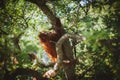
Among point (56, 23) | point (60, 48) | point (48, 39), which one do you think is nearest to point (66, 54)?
point (48, 39)

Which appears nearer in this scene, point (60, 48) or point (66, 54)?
point (60, 48)

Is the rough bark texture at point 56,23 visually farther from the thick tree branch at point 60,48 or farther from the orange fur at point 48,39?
the orange fur at point 48,39

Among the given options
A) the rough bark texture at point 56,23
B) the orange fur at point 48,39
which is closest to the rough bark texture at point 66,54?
the rough bark texture at point 56,23

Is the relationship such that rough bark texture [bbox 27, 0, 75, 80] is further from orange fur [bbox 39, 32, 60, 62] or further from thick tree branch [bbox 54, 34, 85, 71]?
orange fur [bbox 39, 32, 60, 62]

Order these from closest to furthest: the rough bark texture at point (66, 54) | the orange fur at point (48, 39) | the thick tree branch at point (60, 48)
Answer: the thick tree branch at point (60, 48)
the rough bark texture at point (66, 54)
the orange fur at point (48, 39)

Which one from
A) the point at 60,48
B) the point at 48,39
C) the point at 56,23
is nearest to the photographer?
the point at 60,48

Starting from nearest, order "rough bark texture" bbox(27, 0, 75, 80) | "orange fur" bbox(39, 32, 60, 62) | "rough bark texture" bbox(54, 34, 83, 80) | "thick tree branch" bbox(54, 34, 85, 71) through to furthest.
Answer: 1. "thick tree branch" bbox(54, 34, 85, 71)
2. "rough bark texture" bbox(54, 34, 83, 80)
3. "rough bark texture" bbox(27, 0, 75, 80)
4. "orange fur" bbox(39, 32, 60, 62)

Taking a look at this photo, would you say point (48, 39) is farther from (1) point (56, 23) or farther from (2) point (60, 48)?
(2) point (60, 48)

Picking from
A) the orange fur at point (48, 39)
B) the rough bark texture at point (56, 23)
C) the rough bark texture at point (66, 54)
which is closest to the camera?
the rough bark texture at point (66, 54)

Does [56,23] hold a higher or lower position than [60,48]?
higher

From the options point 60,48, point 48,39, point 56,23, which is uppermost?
point 56,23

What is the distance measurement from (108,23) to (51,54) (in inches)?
109

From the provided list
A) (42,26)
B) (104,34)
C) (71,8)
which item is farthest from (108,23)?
(42,26)

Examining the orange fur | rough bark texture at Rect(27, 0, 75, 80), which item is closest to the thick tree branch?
rough bark texture at Rect(27, 0, 75, 80)
